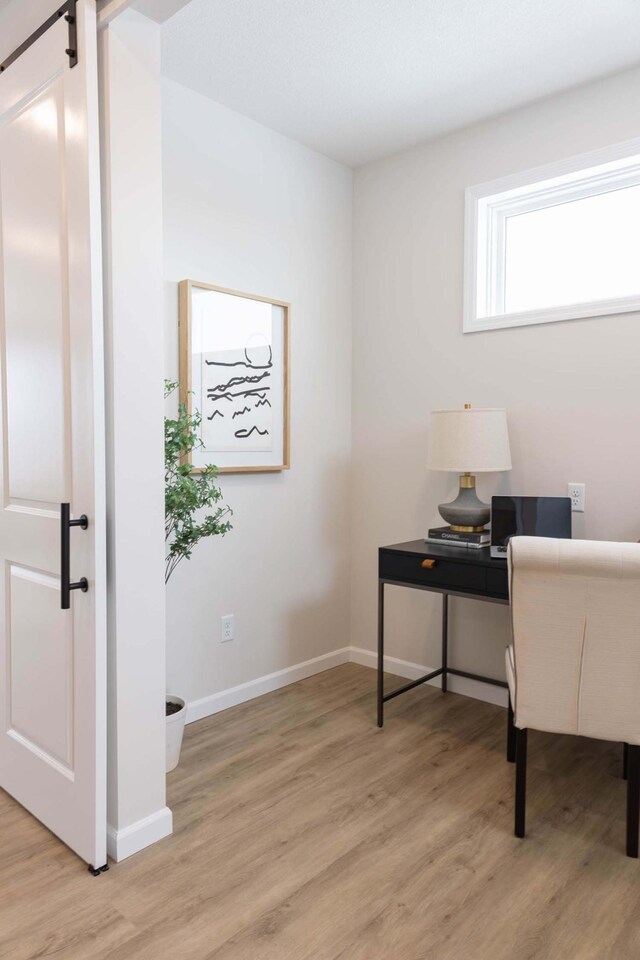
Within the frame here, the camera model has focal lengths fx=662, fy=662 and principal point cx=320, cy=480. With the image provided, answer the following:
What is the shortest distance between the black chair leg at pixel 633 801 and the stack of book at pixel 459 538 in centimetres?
99

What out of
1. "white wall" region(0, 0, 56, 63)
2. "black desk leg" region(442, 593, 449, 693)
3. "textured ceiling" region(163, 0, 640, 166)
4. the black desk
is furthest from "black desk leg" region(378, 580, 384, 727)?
"white wall" region(0, 0, 56, 63)

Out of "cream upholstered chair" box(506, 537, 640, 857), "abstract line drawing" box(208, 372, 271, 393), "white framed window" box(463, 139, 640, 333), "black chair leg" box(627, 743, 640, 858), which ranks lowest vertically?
"black chair leg" box(627, 743, 640, 858)

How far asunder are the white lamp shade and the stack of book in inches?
10.7

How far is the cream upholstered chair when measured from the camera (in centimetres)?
181

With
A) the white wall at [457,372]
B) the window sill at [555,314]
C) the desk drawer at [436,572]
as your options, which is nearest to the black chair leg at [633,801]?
the desk drawer at [436,572]

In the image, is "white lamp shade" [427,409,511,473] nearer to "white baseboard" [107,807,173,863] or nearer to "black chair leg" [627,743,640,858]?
"black chair leg" [627,743,640,858]

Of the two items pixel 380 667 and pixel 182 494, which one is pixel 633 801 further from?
pixel 182 494

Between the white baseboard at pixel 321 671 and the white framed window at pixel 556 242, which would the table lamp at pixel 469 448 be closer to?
the white framed window at pixel 556 242

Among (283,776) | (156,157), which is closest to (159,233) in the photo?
(156,157)

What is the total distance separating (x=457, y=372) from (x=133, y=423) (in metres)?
1.75

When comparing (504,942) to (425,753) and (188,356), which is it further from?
(188,356)

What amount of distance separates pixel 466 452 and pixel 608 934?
1620 mm

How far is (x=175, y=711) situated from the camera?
245cm

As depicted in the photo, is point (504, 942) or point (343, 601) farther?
point (343, 601)
